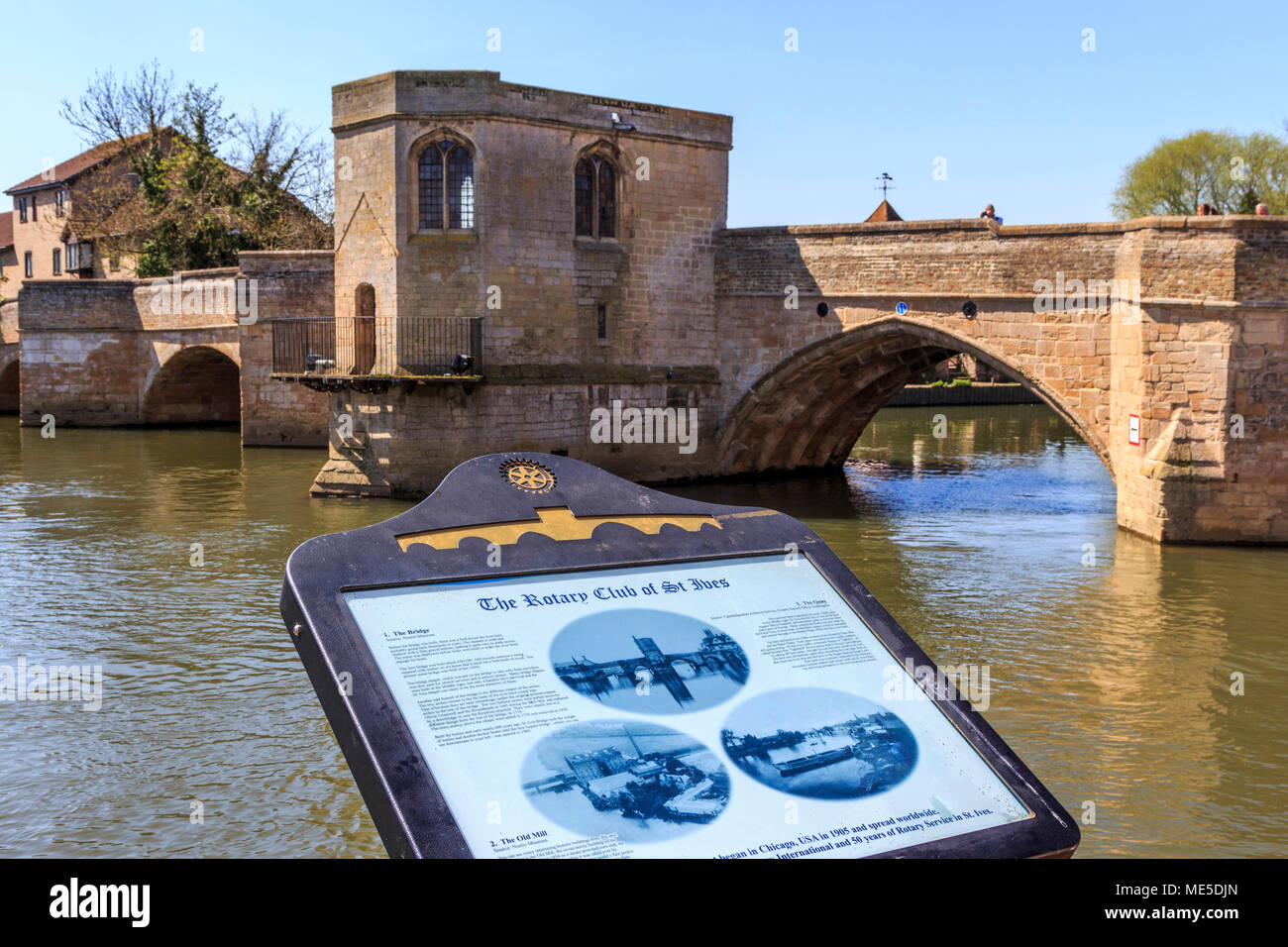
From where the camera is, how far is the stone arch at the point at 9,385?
122 feet

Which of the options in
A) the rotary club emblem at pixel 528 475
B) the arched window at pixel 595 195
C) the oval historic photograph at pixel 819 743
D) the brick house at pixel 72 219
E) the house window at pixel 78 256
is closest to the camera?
the oval historic photograph at pixel 819 743

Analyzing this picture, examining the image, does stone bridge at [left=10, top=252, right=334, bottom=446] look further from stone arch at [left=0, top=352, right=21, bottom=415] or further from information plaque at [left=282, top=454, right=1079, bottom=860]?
information plaque at [left=282, top=454, right=1079, bottom=860]

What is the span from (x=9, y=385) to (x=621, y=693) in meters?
39.9

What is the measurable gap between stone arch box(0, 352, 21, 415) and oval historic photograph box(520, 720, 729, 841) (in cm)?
3826

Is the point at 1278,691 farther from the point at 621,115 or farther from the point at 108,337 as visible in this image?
the point at 108,337

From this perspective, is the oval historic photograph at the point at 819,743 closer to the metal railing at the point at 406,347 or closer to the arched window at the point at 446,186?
the metal railing at the point at 406,347

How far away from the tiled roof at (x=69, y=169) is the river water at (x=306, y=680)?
110 feet

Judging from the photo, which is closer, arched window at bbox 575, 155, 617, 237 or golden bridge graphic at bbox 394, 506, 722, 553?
golden bridge graphic at bbox 394, 506, 722, 553

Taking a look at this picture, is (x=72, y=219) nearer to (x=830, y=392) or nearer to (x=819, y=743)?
(x=830, y=392)

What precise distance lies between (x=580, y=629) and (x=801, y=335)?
57.6ft

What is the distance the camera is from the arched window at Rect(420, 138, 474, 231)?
66.4 ft

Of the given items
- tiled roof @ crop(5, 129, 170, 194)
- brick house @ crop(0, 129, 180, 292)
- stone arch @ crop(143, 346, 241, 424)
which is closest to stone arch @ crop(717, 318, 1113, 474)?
stone arch @ crop(143, 346, 241, 424)

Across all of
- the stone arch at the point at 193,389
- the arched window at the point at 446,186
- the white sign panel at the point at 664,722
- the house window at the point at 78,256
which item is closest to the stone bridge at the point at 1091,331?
the arched window at the point at 446,186
